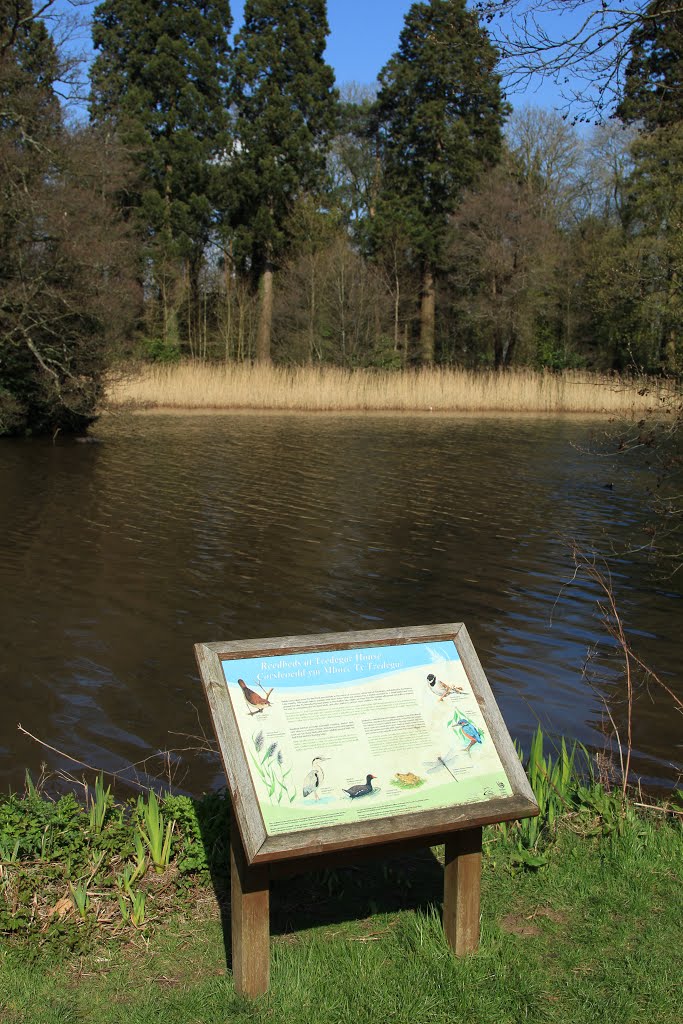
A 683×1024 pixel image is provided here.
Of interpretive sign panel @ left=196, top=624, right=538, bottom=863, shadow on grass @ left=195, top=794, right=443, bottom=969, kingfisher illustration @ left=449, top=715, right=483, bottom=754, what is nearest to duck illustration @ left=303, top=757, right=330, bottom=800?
interpretive sign panel @ left=196, top=624, right=538, bottom=863

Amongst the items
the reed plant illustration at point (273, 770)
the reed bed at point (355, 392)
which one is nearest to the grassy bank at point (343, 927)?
the reed plant illustration at point (273, 770)

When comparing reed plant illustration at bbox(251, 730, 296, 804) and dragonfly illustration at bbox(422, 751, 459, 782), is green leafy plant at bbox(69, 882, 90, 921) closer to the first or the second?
reed plant illustration at bbox(251, 730, 296, 804)

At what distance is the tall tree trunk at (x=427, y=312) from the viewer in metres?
44.8

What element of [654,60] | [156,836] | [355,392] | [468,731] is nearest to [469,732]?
[468,731]

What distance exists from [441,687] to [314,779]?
60cm

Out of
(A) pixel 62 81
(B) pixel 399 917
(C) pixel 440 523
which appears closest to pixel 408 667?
(B) pixel 399 917

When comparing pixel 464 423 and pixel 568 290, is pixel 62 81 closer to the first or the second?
pixel 464 423

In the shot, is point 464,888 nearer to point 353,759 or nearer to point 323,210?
point 353,759

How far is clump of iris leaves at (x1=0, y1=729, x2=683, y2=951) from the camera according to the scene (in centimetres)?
363

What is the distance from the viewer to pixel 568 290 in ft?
145

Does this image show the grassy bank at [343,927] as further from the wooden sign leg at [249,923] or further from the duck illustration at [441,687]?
the duck illustration at [441,687]

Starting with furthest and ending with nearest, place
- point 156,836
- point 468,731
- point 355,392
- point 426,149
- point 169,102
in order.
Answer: point 426,149 → point 169,102 → point 355,392 → point 156,836 → point 468,731

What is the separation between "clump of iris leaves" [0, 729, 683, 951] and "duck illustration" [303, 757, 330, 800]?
95cm

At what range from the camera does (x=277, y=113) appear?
38969 mm
